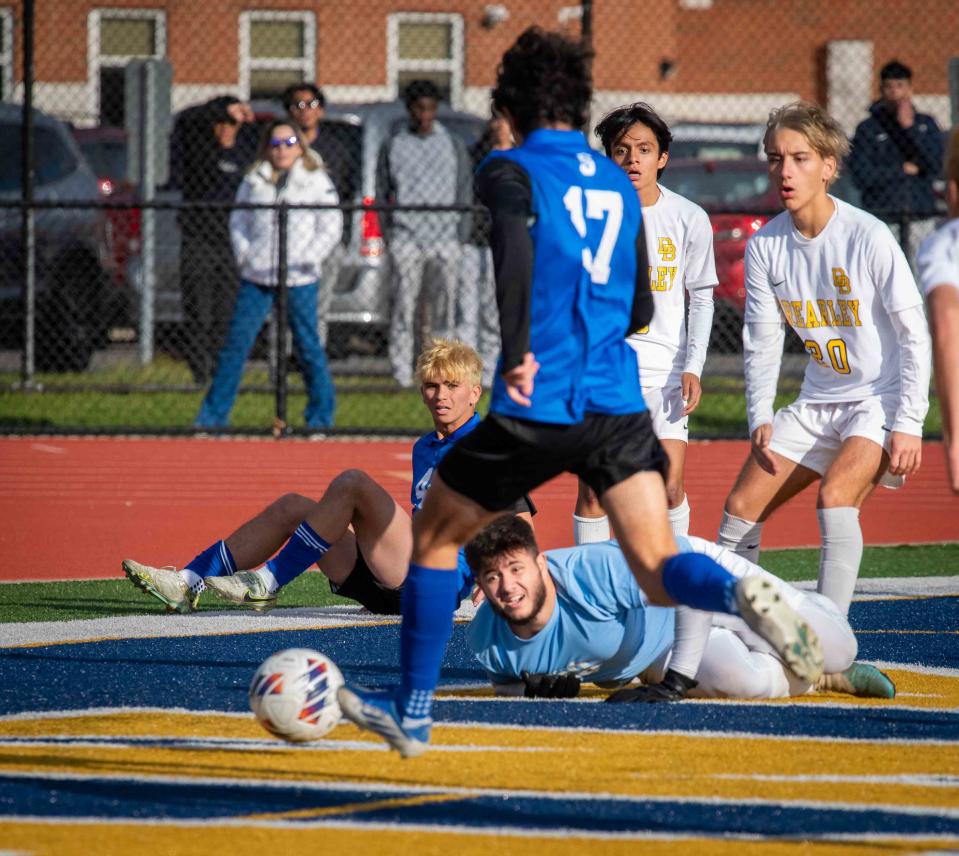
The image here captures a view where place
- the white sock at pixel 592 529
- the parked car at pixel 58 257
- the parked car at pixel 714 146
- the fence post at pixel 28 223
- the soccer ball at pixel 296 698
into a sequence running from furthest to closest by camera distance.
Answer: the parked car at pixel 714 146 → the parked car at pixel 58 257 → the fence post at pixel 28 223 → the white sock at pixel 592 529 → the soccer ball at pixel 296 698

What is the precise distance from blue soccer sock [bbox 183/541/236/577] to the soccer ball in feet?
6.57

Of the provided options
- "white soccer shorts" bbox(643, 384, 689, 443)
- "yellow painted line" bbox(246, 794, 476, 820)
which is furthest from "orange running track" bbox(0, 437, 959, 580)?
"yellow painted line" bbox(246, 794, 476, 820)

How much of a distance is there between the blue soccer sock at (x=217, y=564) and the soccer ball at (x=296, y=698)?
2.00 m

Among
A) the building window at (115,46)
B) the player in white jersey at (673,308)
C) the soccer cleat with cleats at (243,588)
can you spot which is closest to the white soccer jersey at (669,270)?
the player in white jersey at (673,308)

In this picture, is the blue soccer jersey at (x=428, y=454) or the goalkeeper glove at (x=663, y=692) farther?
the blue soccer jersey at (x=428, y=454)

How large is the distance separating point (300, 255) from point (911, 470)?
830 cm

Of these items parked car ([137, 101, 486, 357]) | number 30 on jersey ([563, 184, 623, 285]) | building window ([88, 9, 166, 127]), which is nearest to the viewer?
number 30 on jersey ([563, 184, 623, 285])

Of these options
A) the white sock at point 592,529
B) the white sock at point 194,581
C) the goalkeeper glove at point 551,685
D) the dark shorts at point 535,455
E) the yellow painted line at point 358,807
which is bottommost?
the goalkeeper glove at point 551,685

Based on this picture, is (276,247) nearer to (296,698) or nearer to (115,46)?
(296,698)

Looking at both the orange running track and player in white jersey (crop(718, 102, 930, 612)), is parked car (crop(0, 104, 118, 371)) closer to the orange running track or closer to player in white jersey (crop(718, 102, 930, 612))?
the orange running track

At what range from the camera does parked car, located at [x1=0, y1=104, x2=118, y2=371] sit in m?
16.1

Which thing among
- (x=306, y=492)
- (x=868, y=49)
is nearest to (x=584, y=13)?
(x=306, y=492)

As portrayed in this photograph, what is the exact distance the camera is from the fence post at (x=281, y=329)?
1357 cm

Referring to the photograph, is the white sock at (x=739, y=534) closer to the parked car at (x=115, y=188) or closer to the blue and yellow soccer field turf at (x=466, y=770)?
the blue and yellow soccer field turf at (x=466, y=770)
